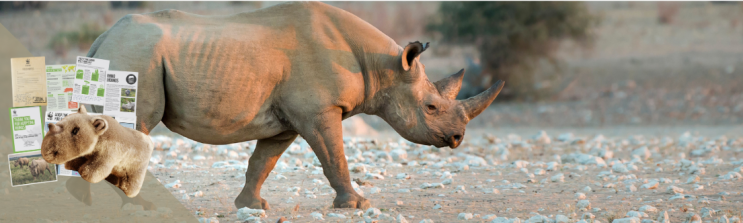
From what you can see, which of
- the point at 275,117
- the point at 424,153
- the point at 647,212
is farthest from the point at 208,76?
the point at 424,153

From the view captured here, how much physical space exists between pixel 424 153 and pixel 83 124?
7.46m

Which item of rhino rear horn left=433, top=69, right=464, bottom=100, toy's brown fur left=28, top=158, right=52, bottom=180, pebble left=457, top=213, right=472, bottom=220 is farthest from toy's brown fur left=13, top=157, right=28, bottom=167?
rhino rear horn left=433, top=69, right=464, bottom=100

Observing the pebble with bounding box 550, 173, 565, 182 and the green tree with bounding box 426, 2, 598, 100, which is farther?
the green tree with bounding box 426, 2, 598, 100

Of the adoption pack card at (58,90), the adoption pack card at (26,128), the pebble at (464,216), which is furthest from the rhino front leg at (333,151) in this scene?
the adoption pack card at (26,128)

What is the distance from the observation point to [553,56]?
21375mm

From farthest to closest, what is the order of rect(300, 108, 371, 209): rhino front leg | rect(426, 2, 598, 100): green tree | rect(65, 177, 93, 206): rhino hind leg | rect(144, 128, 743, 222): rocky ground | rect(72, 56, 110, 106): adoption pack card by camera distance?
rect(426, 2, 598, 100): green tree < rect(144, 128, 743, 222): rocky ground < rect(300, 108, 371, 209): rhino front leg < rect(65, 177, 93, 206): rhino hind leg < rect(72, 56, 110, 106): adoption pack card

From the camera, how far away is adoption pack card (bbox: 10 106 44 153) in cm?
363

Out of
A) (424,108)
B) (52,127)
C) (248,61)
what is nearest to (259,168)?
(248,61)

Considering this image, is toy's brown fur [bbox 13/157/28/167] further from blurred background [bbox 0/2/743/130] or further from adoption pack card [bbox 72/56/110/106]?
blurred background [bbox 0/2/743/130]

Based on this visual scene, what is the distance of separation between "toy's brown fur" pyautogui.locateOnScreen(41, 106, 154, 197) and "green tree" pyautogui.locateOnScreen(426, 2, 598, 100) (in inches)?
655

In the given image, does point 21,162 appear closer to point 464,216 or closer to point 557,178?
point 464,216

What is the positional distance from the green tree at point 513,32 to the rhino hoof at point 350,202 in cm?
1413

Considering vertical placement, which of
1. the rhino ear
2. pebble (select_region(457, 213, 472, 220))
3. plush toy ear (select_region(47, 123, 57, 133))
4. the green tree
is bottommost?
pebble (select_region(457, 213, 472, 220))

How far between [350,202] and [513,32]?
48.6 ft
